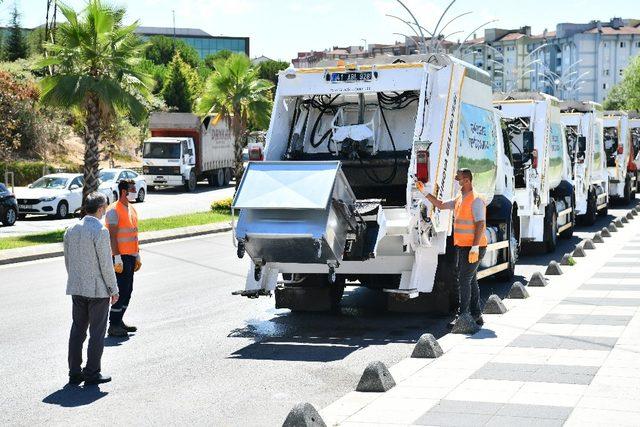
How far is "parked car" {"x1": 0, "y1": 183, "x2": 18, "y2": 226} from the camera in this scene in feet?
98.9

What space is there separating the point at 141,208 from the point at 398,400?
1238 inches

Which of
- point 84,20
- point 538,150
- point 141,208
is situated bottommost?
point 141,208

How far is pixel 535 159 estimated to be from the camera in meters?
19.8

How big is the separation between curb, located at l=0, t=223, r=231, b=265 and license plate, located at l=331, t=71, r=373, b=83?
1037cm

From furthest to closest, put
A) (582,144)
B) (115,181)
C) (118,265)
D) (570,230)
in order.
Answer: (115,181) < (582,144) < (570,230) < (118,265)

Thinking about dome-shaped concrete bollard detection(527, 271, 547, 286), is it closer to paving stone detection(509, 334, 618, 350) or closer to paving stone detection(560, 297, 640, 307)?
paving stone detection(560, 297, 640, 307)

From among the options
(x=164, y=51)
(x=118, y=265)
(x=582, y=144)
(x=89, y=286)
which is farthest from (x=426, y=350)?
(x=164, y=51)

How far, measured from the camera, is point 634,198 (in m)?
39.8

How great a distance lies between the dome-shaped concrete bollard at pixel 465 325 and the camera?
11.0 metres

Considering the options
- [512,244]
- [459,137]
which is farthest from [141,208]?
[459,137]

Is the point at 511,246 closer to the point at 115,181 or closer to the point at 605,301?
the point at 605,301

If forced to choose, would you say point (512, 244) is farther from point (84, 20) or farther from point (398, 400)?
point (84, 20)

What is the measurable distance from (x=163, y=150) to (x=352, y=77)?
123 ft

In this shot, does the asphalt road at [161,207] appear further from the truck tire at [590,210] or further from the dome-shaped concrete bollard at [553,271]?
the dome-shaped concrete bollard at [553,271]
